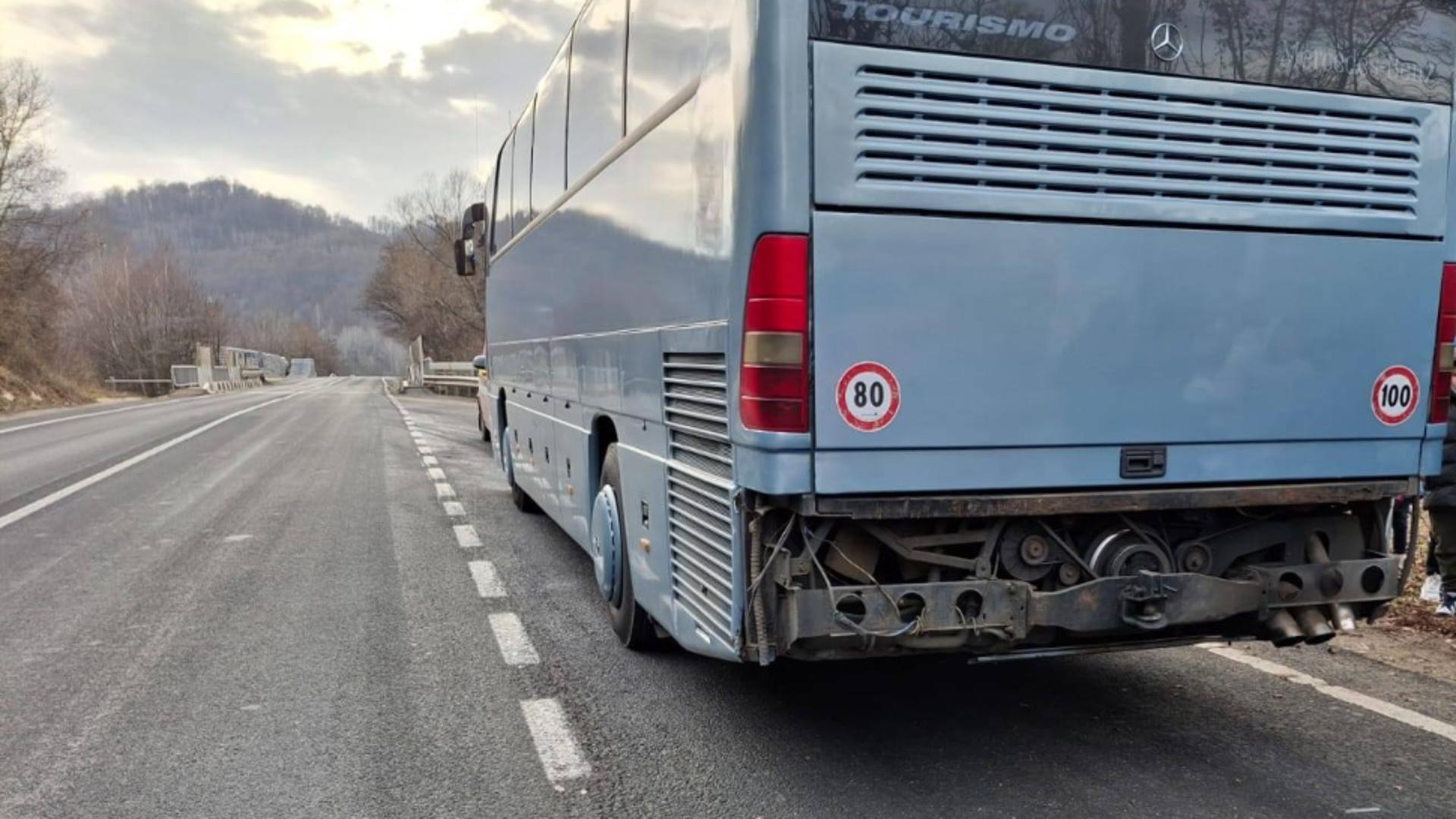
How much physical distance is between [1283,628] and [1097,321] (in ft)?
4.54

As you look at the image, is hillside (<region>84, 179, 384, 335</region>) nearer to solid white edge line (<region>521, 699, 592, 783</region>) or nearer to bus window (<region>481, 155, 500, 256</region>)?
bus window (<region>481, 155, 500, 256</region>)

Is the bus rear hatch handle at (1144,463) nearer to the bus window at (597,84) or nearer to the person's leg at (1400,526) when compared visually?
the person's leg at (1400,526)

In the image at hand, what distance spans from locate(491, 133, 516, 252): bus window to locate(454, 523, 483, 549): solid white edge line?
253 centimetres

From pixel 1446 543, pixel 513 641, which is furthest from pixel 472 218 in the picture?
pixel 1446 543

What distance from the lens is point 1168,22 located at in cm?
324

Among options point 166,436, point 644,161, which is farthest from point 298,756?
point 166,436

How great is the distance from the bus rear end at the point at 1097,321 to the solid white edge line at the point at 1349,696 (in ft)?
2.19

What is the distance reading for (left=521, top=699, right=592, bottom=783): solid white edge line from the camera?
3.52 meters

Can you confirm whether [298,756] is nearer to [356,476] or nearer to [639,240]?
[639,240]

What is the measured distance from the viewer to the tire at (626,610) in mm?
4812

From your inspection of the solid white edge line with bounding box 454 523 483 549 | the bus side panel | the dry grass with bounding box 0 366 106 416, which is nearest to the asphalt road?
the bus side panel

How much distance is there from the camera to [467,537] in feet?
26.3

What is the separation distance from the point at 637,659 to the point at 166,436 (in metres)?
15.7

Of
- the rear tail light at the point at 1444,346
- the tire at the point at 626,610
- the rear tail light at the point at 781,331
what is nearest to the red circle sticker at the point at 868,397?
the rear tail light at the point at 781,331
